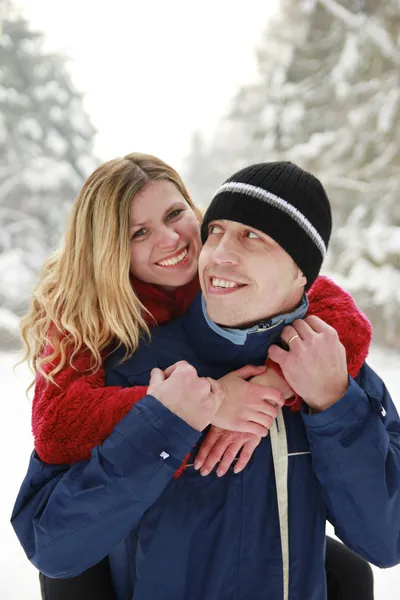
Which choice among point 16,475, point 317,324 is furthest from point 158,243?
point 16,475

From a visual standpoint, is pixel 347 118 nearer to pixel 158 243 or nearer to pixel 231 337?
pixel 158 243

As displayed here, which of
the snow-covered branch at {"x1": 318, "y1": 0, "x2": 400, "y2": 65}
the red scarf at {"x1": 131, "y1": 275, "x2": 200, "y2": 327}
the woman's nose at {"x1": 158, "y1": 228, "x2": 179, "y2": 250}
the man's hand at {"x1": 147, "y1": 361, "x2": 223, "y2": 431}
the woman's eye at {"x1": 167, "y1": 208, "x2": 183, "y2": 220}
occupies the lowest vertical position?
the man's hand at {"x1": 147, "y1": 361, "x2": 223, "y2": 431}

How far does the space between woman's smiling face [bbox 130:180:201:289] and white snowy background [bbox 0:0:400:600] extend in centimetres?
305

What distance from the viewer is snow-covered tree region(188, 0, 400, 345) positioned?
4.27 metres

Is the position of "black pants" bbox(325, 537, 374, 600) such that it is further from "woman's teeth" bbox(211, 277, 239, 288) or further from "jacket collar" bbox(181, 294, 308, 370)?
"woman's teeth" bbox(211, 277, 239, 288)

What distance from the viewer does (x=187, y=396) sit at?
2.86ft

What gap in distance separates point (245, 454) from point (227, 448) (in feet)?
0.11

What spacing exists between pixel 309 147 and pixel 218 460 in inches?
158

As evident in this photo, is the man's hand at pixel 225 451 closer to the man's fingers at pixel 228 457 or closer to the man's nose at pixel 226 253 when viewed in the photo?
the man's fingers at pixel 228 457

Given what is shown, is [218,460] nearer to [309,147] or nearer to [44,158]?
[309,147]

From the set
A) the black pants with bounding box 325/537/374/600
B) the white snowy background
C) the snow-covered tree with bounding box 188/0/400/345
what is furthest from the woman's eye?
the snow-covered tree with bounding box 188/0/400/345

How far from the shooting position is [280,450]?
995 mm

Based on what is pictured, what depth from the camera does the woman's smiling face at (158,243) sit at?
4.02 feet

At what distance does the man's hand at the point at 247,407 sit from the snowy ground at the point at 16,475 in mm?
851
